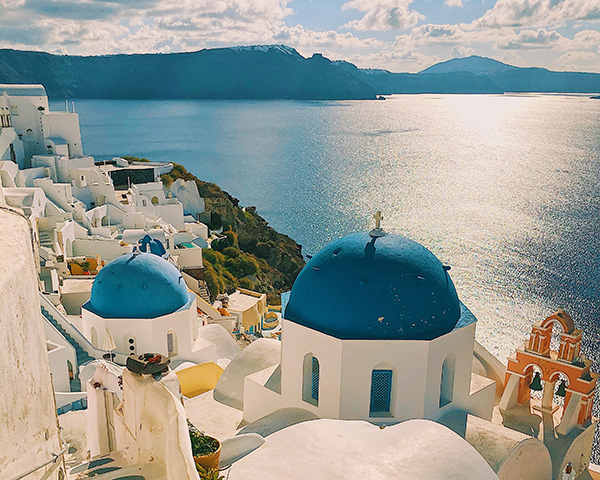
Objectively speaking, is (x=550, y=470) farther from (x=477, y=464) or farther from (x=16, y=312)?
(x=16, y=312)

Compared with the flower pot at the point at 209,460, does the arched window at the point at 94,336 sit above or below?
below

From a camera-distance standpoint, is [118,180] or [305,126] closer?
[118,180]

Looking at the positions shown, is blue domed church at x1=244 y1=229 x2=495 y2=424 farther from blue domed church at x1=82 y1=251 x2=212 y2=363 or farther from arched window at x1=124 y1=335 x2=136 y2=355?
arched window at x1=124 y1=335 x2=136 y2=355

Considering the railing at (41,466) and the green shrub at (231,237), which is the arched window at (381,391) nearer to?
the railing at (41,466)

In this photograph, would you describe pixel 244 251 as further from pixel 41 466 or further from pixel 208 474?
pixel 41 466

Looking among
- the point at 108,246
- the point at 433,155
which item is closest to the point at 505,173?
the point at 433,155

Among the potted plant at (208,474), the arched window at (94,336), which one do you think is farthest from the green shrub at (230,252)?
the potted plant at (208,474)

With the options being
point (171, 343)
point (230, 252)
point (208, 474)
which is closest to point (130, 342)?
point (171, 343)
